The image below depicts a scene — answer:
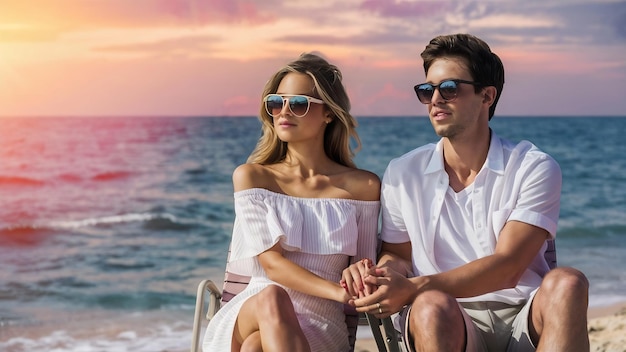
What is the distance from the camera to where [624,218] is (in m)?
19.3

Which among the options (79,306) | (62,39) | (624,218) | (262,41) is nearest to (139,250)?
(79,306)

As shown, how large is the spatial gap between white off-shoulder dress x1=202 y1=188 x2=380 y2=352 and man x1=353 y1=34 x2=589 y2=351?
14 cm

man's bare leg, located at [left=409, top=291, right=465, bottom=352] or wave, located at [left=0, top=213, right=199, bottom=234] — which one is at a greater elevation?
man's bare leg, located at [left=409, top=291, right=465, bottom=352]

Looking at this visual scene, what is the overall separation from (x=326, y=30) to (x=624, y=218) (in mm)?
12820

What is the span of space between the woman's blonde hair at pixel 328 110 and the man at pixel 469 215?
386 millimetres

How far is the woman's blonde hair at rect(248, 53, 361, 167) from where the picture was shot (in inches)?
171

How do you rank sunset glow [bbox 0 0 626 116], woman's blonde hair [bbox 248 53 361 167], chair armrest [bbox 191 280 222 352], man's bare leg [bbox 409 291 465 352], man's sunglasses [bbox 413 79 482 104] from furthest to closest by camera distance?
sunset glow [bbox 0 0 626 116] → woman's blonde hair [bbox 248 53 361 167] → chair armrest [bbox 191 280 222 352] → man's sunglasses [bbox 413 79 482 104] → man's bare leg [bbox 409 291 465 352]

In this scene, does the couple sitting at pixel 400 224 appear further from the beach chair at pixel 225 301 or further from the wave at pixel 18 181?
the wave at pixel 18 181

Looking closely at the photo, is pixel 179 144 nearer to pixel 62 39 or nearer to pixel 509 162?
pixel 62 39

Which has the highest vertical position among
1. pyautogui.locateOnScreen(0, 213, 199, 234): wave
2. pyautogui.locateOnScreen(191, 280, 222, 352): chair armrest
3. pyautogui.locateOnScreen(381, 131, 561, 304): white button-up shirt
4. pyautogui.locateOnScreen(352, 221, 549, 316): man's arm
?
pyautogui.locateOnScreen(381, 131, 561, 304): white button-up shirt

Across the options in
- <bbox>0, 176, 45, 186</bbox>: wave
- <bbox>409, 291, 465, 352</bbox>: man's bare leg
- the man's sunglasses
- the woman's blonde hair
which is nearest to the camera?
<bbox>409, 291, 465, 352</bbox>: man's bare leg

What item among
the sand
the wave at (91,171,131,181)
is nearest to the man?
the sand

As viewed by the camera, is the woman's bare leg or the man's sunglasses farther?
the man's sunglasses

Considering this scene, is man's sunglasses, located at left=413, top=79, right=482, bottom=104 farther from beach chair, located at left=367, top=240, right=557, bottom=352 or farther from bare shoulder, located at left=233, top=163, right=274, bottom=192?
beach chair, located at left=367, top=240, right=557, bottom=352
